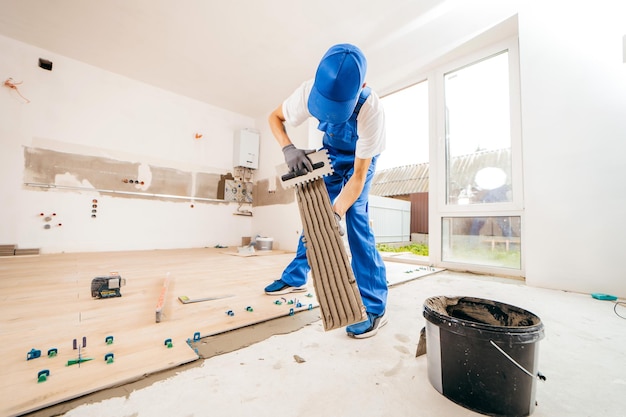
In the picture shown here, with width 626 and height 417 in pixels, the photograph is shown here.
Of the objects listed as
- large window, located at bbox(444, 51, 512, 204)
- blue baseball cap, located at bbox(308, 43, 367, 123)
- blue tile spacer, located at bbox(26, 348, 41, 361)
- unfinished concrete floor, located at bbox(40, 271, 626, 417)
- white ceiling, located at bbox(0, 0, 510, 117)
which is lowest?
unfinished concrete floor, located at bbox(40, 271, 626, 417)

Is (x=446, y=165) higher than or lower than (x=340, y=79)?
higher

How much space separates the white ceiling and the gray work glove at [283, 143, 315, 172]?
6.97 ft

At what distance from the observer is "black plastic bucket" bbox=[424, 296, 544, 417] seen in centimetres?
61

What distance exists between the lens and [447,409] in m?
0.66

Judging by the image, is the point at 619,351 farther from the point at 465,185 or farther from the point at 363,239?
the point at 465,185

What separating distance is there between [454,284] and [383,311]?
1243 millimetres

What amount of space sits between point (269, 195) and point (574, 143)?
408 centimetres

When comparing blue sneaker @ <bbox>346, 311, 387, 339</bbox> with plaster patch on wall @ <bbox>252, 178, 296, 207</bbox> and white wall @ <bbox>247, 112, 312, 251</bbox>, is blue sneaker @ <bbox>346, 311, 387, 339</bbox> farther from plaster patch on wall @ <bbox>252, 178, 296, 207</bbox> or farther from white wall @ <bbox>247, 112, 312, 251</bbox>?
plaster patch on wall @ <bbox>252, 178, 296, 207</bbox>

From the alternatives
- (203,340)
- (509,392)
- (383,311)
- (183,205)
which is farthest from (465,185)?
(183,205)

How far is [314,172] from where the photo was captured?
50.4 inches

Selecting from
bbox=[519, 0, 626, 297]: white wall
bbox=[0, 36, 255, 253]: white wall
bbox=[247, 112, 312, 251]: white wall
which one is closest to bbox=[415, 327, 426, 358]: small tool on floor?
bbox=[519, 0, 626, 297]: white wall

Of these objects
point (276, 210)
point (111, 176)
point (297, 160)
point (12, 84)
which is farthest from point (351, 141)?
point (12, 84)

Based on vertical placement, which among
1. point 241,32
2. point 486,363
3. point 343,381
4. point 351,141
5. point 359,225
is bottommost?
point 343,381

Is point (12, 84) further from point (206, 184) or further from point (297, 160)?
point (297, 160)
